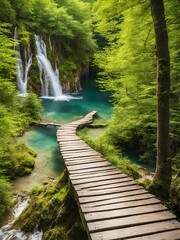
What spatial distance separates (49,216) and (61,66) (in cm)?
2494

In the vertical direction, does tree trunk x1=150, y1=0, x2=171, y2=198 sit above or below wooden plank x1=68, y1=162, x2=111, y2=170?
above

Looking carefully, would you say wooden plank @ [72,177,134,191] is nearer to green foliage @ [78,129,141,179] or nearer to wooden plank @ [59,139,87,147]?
green foliage @ [78,129,141,179]

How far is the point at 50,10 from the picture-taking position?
91.2ft

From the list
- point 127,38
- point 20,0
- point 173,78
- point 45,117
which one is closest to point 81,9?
point 20,0

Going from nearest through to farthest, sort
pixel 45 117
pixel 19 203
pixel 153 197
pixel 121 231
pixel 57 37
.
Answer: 1. pixel 121 231
2. pixel 153 197
3. pixel 19 203
4. pixel 45 117
5. pixel 57 37

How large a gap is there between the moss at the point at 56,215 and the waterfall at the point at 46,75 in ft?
65.0

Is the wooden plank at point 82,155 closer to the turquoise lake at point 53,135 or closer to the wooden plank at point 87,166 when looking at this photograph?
the wooden plank at point 87,166

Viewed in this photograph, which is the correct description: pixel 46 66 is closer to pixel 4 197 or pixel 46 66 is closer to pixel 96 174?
pixel 4 197

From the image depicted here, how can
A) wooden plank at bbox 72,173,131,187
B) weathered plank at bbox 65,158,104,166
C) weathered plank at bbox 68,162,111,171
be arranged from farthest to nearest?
weathered plank at bbox 65,158,104,166, weathered plank at bbox 68,162,111,171, wooden plank at bbox 72,173,131,187

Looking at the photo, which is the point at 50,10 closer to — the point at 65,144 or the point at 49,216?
the point at 65,144

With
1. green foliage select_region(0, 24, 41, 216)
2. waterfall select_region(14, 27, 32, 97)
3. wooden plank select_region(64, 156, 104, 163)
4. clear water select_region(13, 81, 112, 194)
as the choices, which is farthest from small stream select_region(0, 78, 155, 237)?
waterfall select_region(14, 27, 32, 97)

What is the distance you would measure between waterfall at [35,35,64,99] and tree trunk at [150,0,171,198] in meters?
21.7

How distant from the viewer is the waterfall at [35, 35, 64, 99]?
84.7ft

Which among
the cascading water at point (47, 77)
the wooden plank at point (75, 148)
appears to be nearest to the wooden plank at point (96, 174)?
the wooden plank at point (75, 148)
